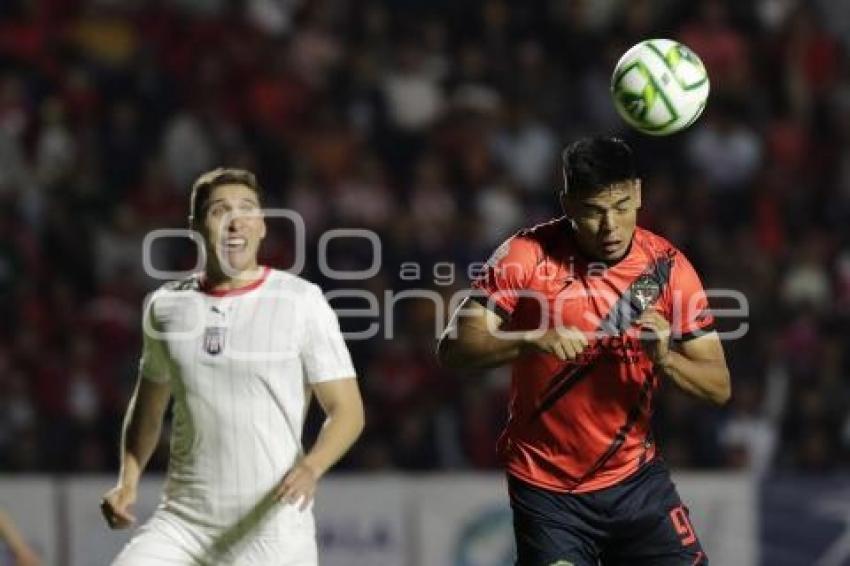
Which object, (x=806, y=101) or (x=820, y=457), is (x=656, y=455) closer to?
(x=820, y=457)

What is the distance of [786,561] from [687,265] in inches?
187

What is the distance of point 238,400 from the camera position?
19.8 ft

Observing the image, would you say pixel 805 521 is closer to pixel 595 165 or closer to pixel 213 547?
pixel 595 165

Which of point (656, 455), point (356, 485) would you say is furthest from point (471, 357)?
point (356, 485)

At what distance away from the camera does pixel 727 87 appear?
43.7 feet

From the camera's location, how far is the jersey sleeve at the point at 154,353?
624 centimetres

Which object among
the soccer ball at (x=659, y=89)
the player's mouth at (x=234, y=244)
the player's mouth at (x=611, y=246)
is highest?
the soccer ball at (x=659, y=89)

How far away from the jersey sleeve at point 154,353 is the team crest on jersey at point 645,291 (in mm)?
1671

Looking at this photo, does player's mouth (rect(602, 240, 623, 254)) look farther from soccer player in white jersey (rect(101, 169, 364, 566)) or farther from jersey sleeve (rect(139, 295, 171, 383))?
jersey sleeve (rect(139, 295, 171, 383))

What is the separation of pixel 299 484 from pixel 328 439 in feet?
0.65

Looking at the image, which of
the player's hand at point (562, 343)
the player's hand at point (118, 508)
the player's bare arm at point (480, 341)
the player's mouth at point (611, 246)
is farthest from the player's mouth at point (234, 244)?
the player's mouth at point (611, 246)

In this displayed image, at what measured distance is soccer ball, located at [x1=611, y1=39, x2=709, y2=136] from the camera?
6.50m

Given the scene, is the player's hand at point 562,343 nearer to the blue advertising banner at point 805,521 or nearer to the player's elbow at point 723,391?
the player's elbow at point 723,391

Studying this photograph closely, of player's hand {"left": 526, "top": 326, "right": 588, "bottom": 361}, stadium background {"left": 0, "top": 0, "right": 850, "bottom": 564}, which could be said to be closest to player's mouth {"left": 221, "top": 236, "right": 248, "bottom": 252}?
player's hand {"left": 526, "top": 326, "right": 588, "bottom": 361}
